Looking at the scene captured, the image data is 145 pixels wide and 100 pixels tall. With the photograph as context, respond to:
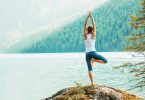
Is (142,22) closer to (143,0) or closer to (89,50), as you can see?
(143,0)

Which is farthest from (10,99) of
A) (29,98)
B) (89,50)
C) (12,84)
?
(89,50)

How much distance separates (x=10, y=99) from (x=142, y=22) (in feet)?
216

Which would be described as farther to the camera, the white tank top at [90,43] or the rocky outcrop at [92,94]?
the white tank top at [90,43]

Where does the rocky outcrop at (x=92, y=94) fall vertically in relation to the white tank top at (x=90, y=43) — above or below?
below

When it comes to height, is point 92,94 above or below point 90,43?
below

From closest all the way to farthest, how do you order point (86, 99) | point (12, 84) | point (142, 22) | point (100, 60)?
point (86, 99) < point (100, 60) < point (142, 22) < point (12, 84)

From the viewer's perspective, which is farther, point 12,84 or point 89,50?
point 12,84

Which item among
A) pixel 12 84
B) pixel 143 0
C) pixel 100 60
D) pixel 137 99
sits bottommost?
pixel 12 84

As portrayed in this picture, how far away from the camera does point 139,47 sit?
20.5 m

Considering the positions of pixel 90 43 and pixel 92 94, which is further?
pixel 90 43

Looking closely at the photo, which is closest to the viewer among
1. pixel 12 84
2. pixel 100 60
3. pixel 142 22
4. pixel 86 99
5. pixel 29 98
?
pixel 86 99

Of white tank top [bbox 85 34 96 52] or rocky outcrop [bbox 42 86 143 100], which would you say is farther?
white tank top [bbox 85 34 96 52]

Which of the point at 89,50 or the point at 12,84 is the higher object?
the point at 89,50

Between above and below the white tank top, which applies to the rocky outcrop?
below
